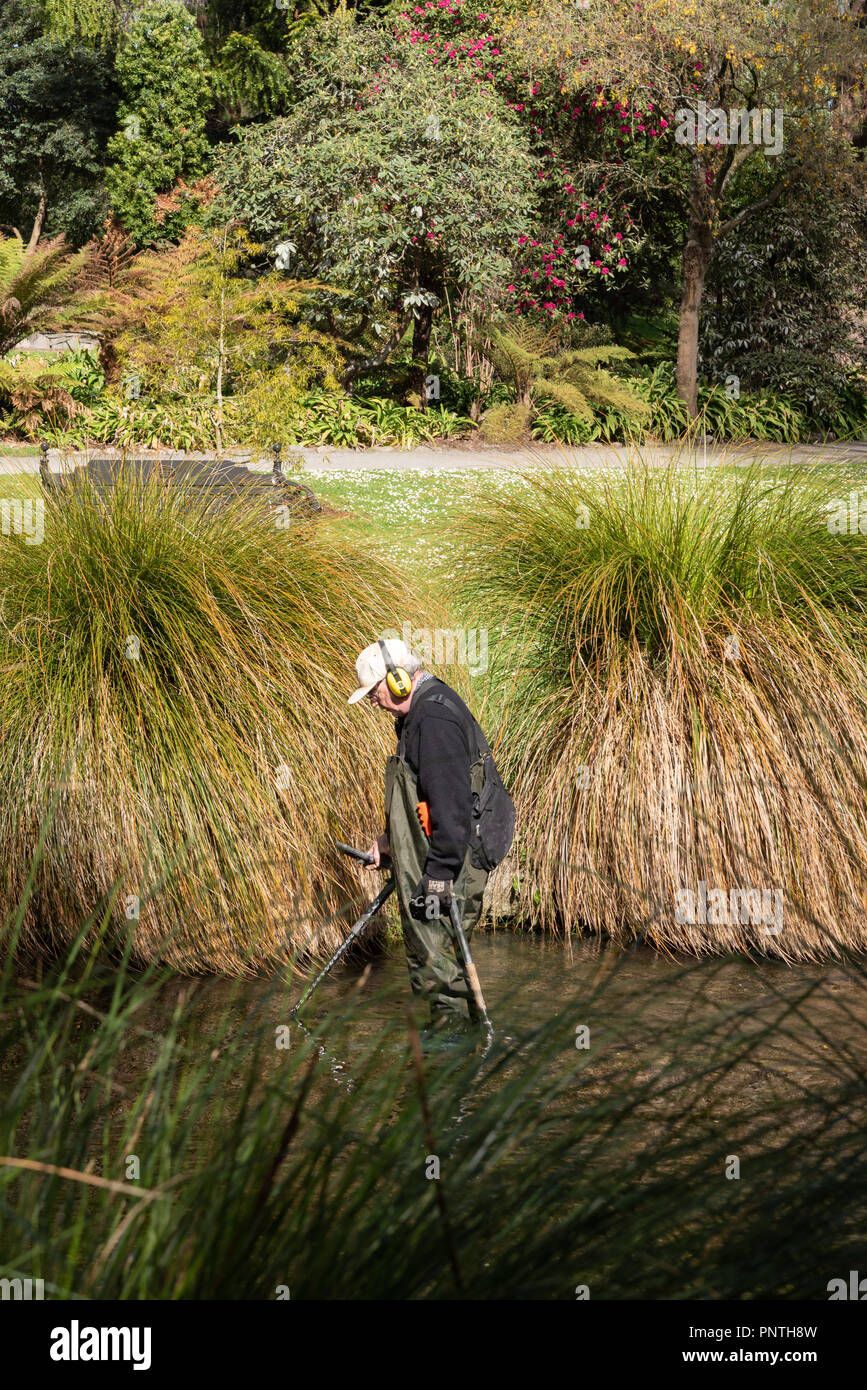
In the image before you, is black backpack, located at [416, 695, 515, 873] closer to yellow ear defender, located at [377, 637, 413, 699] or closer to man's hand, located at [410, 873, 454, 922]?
man's hand, located at [410, 873, 454, 922]

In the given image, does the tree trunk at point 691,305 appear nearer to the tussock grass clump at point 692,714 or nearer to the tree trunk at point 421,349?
the tree trunk at point 421,349

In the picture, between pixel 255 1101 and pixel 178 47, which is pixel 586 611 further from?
pixel 178 47

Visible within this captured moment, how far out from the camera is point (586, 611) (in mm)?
6996

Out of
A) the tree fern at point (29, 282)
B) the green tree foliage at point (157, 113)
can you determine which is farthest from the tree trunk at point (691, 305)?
the green tree foliage at point (157, 113)

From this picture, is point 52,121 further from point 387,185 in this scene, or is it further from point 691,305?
point 691,305

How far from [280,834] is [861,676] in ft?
9.47

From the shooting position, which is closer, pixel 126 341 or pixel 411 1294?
pixel 411 1294

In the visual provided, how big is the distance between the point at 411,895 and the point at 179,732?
134 centimetres

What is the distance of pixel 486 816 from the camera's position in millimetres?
5766

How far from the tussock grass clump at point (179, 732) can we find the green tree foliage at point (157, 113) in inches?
902

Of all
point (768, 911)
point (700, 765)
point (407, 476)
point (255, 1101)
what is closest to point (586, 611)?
point (700, 765)

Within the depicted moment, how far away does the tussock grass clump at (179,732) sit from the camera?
20.0 feet
